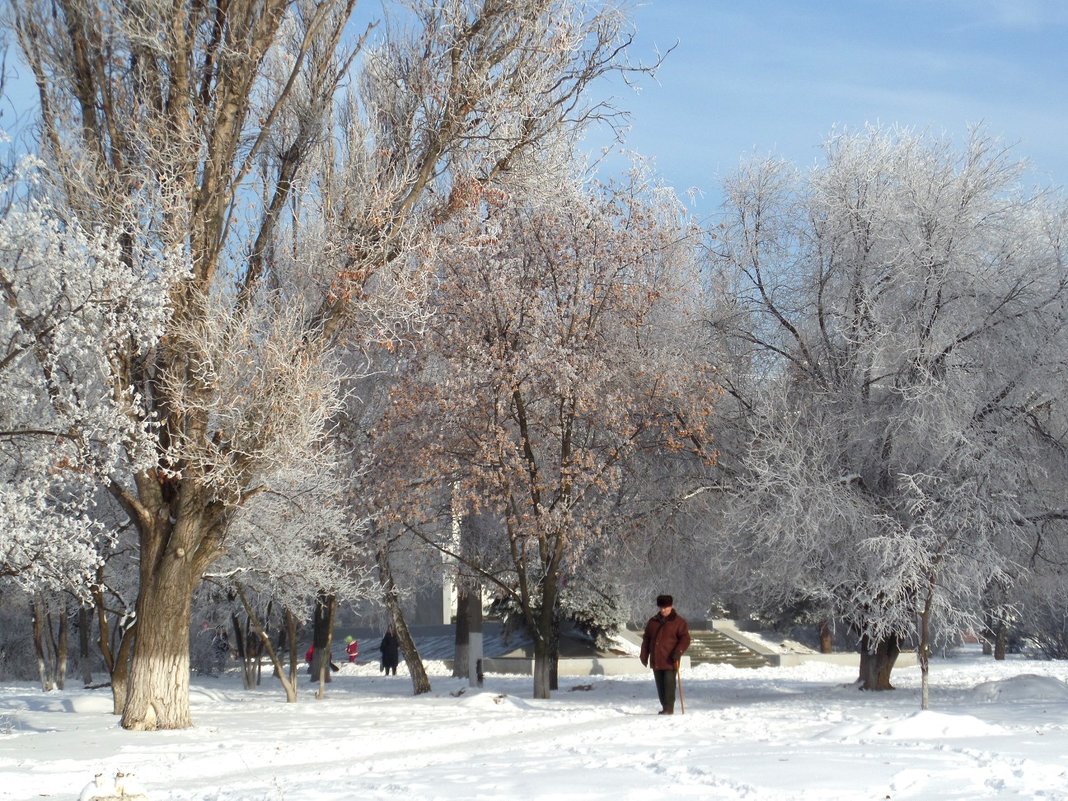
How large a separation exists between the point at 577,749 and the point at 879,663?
11634mm

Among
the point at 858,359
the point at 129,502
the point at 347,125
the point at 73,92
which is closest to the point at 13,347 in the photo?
the point at 129,502

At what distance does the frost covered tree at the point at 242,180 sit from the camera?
13.7 meters

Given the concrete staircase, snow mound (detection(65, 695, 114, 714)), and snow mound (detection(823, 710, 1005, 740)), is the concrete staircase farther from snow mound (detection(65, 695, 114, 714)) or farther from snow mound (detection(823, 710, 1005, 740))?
snow mound (detection(823, 710, 1005, 740))

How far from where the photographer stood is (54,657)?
34750 mm

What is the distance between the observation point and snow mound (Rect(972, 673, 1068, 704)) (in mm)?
16828

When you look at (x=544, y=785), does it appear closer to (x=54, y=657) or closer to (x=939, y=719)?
(x=939, y=719)

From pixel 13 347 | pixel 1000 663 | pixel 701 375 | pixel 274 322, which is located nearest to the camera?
pixel 13 347

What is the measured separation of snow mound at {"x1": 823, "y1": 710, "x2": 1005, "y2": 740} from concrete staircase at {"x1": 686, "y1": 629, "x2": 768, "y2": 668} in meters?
23.0

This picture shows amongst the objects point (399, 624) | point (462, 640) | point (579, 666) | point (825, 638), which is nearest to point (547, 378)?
point (399, 624)

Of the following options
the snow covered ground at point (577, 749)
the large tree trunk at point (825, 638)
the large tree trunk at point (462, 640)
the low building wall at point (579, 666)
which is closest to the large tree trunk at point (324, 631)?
the large tree trunk at point (462, 640)

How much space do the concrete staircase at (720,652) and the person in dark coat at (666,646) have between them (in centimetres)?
1905

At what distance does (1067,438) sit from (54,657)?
2888 cm

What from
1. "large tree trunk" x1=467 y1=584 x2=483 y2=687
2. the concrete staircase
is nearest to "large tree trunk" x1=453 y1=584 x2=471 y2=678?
"large tree trunk" x1=467 y1=584 x2=483 y2=687

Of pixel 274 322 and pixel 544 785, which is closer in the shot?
pixel 544 785
